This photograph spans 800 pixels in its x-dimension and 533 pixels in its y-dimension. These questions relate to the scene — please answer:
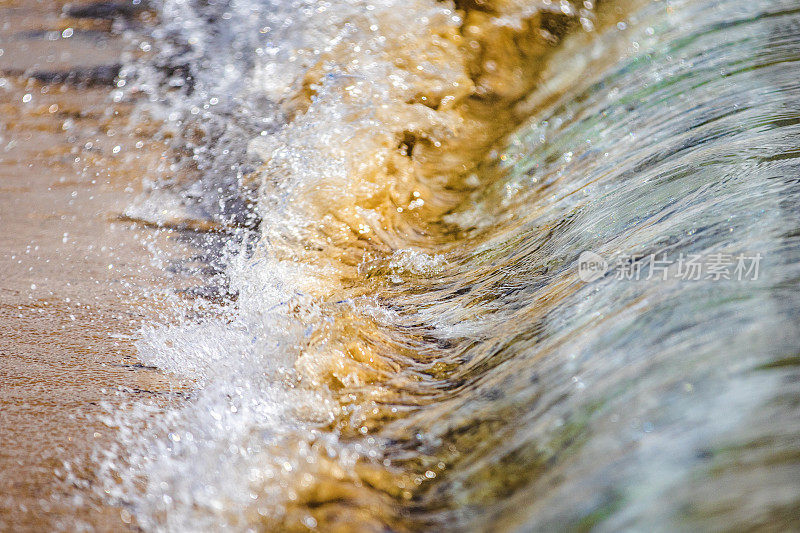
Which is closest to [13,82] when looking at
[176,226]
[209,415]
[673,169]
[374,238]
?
[176,226]

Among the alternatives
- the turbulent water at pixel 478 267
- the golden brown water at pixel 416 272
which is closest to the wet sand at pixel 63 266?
the golden brown water at pixel 416 272

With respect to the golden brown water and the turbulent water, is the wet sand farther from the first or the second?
the turbulent water

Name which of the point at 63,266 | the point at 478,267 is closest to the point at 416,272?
the point at 478,267

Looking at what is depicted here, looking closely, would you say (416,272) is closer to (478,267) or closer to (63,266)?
(478,267)

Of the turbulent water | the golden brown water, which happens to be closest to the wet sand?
the golden brown water

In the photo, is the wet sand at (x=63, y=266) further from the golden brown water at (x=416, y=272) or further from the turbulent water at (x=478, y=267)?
the turbulent water at (x=478, y=267)
